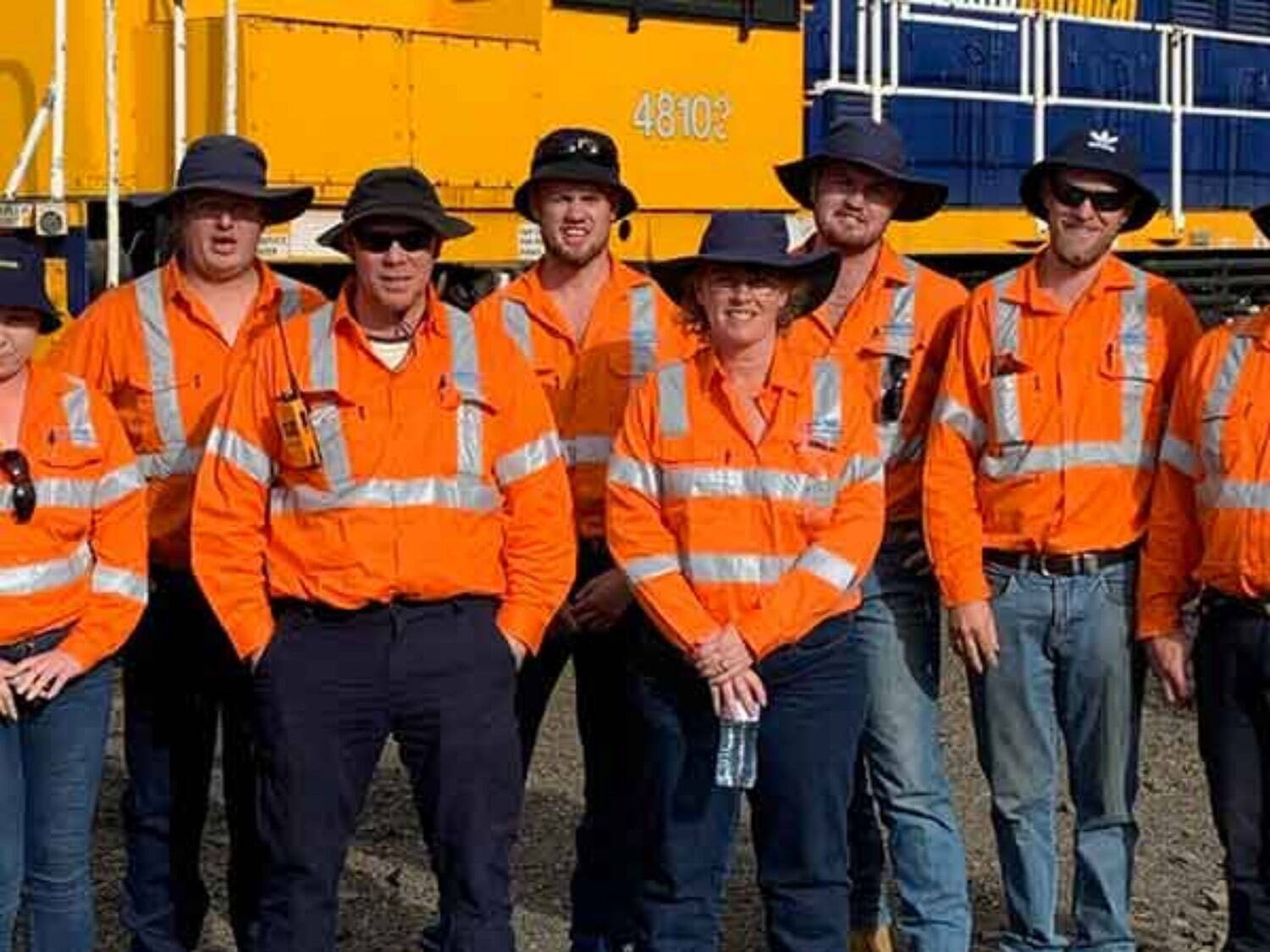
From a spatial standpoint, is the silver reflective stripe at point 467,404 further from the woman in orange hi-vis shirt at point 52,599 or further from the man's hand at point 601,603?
the woman in orange hi-vis shirt at point 52,599

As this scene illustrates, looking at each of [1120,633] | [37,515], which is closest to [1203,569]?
[1120,633]

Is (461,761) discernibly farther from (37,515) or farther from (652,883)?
(37,515)

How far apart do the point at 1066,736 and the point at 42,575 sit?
2.26 meters

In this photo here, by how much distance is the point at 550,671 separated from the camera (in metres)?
5.05

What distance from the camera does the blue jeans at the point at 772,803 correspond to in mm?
4305

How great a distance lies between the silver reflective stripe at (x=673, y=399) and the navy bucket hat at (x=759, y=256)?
220 mm

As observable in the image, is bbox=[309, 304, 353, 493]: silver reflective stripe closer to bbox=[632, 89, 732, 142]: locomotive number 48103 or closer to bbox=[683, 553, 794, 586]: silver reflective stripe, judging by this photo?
bbox=[683, 553, 794, 586]: silver reflective stripe

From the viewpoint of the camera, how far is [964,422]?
15.3ft

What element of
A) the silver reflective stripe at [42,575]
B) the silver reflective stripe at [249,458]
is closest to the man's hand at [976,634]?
the silver reflective stripe at [249,458]

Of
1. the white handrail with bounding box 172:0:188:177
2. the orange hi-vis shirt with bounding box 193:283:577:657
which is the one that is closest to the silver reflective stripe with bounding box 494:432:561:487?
the orange hi-vis shirt with bounding box 193:283:577:657

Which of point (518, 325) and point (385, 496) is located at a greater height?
point (518, 325)

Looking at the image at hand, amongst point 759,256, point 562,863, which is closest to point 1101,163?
point 759,256

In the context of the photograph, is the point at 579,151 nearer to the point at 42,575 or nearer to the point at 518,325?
the point at 518,325

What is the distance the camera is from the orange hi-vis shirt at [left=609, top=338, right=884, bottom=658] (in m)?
4.27
